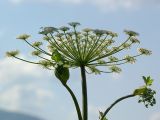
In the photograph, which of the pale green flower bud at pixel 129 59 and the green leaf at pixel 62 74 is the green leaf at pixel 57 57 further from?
the pale green flower bud at pixel 129 59

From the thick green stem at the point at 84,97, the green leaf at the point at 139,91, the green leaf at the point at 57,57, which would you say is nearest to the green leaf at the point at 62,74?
the green leaf at the point at 57,57

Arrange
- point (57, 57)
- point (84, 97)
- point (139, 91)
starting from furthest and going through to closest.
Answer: point (139, 91) < point (84, 97) < point (57, 57)

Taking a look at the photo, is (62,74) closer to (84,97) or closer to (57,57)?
(57,57)

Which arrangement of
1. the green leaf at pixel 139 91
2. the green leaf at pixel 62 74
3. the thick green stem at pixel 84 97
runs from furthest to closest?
the green leaf at pixel 139 91 → the green leaf at pixel 62 74 → the thick green stem at pixel 84 97

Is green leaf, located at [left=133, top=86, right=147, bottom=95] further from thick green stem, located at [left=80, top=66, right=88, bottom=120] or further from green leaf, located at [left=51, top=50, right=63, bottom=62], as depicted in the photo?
green leaf, located at [left=51, top=50, right=63, bottom=62]

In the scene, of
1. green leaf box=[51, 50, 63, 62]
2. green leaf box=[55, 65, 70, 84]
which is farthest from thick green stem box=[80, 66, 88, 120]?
green leaf box=[51, 50, 63, 62]

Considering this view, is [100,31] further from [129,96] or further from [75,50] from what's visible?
[129,96]

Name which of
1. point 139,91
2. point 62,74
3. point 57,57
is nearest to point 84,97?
point 62,74

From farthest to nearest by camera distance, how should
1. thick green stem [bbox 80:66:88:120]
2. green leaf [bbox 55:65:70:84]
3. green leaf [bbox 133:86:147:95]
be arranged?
green leaf [bbox 133:86:147:95], green leaf [bbox 55:65:70:84], thick green stem [bbox 80:66:88:120]

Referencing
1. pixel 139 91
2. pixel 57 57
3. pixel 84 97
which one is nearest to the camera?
pixel 57 57

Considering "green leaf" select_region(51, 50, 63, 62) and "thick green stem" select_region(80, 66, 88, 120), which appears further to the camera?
"green leaf" select_region(51, 50, 63, 62)

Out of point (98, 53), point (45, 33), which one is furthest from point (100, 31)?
point (45, 33)
